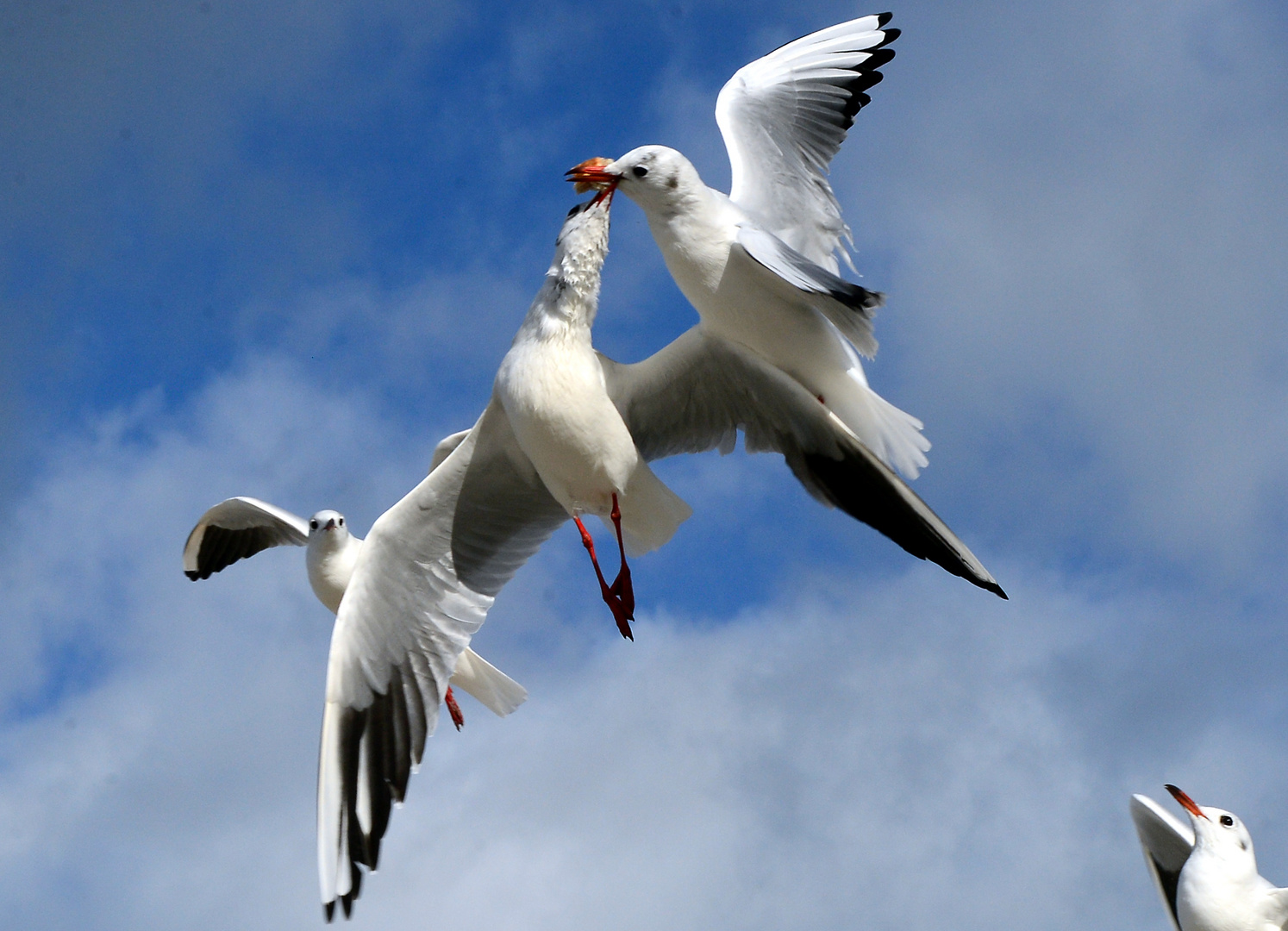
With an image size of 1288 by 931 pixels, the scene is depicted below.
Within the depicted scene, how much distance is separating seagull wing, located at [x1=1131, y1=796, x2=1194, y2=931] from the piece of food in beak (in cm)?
581

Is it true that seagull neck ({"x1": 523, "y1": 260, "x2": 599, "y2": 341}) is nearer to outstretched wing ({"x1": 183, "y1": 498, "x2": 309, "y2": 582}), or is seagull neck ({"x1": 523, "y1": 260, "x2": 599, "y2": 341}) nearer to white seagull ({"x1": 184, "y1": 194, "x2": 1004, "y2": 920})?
white seagull ({"x1": 184, "y1": 194, "x2": 1004, "y2": 920})

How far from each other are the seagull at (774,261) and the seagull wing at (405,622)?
1.11m

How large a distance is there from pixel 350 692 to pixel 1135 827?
5.73 meters

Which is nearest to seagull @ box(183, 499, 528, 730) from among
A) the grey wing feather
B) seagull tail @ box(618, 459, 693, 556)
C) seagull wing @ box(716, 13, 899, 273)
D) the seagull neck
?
seagull tail @ box(618, 459, 693, 556)

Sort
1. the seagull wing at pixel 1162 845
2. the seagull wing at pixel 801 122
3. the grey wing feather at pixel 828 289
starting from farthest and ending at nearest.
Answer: the seagull wing at pixel 1162 845
the seagull wing at pixel 801 122
the grey wing feather at pixel 828 289

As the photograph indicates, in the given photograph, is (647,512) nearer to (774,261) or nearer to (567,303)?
(567,303)

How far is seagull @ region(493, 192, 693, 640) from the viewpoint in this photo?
543 centimetres

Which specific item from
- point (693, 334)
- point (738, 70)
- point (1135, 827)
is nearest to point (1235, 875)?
point (1135, 827)

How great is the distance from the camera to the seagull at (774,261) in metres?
5.24

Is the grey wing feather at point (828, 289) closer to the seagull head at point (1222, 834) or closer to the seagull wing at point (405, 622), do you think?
the seagull wing at point (405, 622)

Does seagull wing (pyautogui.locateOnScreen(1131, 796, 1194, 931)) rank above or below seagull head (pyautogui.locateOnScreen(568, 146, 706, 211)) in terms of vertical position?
below

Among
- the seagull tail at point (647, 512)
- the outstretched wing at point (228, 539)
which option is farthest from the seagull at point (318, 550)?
the seagull tail at point (647, 512)

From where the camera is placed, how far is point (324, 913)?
556 cm

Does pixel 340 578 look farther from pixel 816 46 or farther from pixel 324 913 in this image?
pixel 816 46
